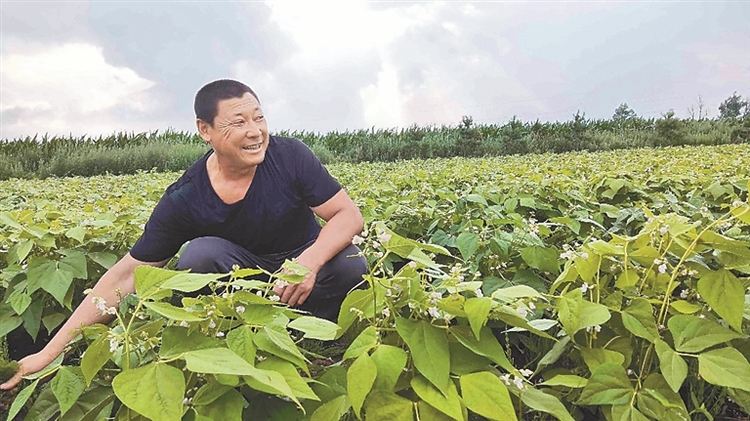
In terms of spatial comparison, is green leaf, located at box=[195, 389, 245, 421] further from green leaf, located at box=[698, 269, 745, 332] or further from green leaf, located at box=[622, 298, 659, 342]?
green leaf, located at box=[698, 269, 745, 332]

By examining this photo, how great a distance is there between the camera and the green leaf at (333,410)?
1182 mm

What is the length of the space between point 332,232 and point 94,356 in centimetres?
140

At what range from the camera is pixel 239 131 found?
2441 mm

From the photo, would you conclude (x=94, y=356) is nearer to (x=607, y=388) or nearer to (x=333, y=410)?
(x=333, y=410)

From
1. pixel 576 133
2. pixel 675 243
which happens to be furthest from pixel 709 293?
pixel 576 133

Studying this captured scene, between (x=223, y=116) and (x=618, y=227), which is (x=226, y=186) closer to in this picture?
(x=223, y=116)

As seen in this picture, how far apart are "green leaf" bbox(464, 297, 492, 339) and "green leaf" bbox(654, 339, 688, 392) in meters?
0.44

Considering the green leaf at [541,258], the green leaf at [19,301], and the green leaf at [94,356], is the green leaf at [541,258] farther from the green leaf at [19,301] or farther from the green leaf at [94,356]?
the green leaf at [19,301]

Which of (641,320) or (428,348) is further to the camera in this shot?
(641,320)

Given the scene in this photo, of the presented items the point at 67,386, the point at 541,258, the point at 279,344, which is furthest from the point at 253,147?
the point at 279,344

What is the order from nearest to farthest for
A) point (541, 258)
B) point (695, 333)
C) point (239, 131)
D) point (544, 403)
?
point (544, 403), point (695, 333), point (541, 258), point (239, 131)

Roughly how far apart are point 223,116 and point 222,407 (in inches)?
59.3

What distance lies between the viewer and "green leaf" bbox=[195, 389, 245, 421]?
1.14 metres

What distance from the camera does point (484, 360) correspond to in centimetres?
124
